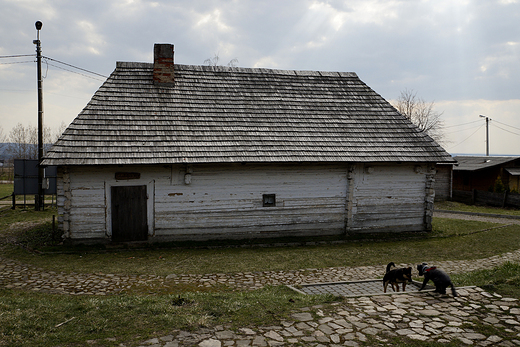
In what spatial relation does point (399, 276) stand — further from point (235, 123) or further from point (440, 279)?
point (235, 123)

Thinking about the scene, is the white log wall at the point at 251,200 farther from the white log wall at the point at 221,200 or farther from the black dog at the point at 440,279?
the black dog at the point at 440,279

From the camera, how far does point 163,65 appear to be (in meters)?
12.8

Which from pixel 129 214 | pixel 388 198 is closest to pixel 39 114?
pixel 129 214

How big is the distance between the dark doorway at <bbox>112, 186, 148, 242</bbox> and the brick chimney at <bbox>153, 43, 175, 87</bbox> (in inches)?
170

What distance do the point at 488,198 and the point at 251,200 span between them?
17.1 meters

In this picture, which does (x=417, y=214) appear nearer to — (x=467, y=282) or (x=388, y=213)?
(x=388, y=213)

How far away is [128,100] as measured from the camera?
1184 centimetres

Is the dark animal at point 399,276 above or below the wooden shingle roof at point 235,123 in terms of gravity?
below

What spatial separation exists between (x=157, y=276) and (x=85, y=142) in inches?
191

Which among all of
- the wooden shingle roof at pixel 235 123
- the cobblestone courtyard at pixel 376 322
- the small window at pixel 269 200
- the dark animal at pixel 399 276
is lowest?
the cobblestone courtyard at pixel 376 322

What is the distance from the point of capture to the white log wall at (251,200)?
405 inches

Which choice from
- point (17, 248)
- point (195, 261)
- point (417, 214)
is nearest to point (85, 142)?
point (17, 248)

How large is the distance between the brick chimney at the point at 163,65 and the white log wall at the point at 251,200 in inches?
150

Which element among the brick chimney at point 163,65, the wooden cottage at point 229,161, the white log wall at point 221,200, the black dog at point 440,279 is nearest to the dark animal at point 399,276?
the black dog at point 440,279
